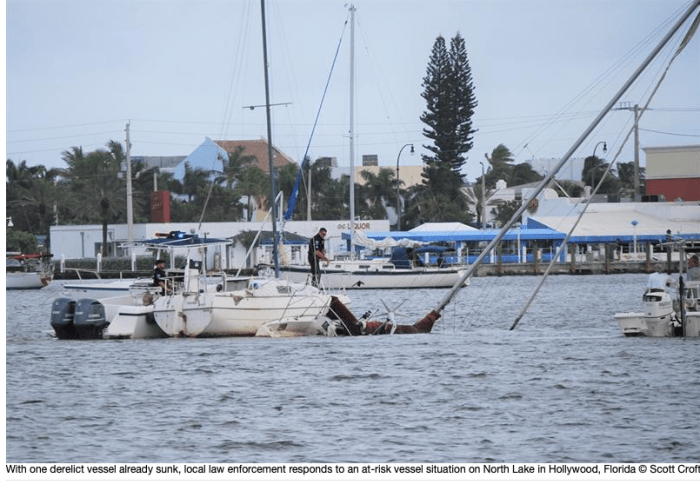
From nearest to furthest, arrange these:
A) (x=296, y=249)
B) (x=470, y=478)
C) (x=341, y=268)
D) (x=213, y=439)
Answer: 1. (x=470, y=478)
2. (x=213, y=439)
3. (x=341, y=268)
4. (x=296, y=249)

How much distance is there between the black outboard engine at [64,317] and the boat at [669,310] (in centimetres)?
1393

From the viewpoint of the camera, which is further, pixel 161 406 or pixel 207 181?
pixel 207 181

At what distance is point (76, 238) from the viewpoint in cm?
9200

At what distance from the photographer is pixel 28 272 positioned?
73.2 meters

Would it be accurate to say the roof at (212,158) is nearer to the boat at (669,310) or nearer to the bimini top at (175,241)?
Result: the bimini top at (175,241)

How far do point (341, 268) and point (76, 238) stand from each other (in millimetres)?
36035

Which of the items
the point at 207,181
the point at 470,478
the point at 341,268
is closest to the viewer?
the point at 470,478

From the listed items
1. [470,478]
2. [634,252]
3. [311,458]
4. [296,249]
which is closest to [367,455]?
[311,458]

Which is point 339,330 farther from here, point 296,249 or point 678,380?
point 296,249

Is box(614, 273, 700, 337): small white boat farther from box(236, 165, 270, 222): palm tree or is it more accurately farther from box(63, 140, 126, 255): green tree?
box(236, 165, 270, 222): palm tree

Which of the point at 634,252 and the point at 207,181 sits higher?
the point at 207,181

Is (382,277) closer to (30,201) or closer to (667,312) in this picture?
(667,312)

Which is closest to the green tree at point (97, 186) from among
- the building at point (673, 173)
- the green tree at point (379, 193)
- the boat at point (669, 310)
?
the green tree at point (379, 193)

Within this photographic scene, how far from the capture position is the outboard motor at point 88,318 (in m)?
32.9
